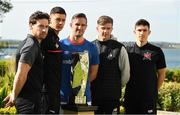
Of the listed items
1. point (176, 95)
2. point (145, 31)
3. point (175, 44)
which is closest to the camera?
point (145, 31)

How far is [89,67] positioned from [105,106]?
0.61m

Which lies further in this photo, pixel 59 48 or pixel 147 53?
pixel 147 53

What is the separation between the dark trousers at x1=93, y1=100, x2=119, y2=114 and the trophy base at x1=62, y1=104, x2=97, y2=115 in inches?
10.9

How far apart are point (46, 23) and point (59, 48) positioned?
1.72 feet

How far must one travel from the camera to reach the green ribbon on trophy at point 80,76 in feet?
17.0

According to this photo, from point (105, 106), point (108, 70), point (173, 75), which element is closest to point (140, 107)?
point (105, 106)

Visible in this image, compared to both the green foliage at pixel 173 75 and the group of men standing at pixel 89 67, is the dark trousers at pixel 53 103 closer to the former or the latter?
the group of men standing at pixel 89 67

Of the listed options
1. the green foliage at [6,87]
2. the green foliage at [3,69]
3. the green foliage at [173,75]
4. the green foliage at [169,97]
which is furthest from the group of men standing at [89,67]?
the green foliage at [173,75]

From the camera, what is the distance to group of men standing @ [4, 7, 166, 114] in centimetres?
441

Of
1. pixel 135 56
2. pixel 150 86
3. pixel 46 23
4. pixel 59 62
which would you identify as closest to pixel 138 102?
pixel 150 86

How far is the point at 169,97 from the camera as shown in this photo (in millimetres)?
10070

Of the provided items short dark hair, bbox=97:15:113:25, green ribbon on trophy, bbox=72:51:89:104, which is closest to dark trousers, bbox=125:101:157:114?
green ribbon on trophy, bbox=72:51:89:104

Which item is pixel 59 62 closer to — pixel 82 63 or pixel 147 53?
pixel 82 63

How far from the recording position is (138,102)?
5.88 meters
